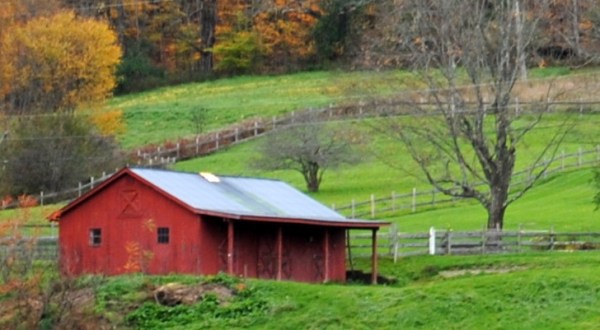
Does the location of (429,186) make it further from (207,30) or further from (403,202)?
(207,30)

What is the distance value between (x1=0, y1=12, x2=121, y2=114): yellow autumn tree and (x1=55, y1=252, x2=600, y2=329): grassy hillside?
4508 cm

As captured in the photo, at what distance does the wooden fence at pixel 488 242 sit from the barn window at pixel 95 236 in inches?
452

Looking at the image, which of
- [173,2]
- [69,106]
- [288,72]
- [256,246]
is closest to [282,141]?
[69,106]

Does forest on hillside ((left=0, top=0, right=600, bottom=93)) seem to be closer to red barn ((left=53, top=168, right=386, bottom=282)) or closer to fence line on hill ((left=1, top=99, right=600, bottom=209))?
fence line on hill ((left=1, top=99, right=600, bottom=209))

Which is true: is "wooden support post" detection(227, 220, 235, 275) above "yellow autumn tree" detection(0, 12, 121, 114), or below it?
below

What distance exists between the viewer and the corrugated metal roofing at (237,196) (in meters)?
46.6

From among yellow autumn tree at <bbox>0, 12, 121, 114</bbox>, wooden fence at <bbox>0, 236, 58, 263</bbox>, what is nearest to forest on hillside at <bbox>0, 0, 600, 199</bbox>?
yellow autumn tree at <bbox>0, 12, 121, 114</bbox>

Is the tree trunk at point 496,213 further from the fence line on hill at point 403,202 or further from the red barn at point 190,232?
the fence line on hill at point 403,202

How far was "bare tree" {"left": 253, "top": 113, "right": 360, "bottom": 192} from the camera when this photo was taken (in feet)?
236

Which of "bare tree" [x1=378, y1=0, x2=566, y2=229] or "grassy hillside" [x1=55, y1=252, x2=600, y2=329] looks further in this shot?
"bare tree" [x1=378, y1=0, x2=566, y2=229]

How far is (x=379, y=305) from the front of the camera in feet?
133

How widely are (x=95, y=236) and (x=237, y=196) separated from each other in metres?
5.41

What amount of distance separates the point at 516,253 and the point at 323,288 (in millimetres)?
11291

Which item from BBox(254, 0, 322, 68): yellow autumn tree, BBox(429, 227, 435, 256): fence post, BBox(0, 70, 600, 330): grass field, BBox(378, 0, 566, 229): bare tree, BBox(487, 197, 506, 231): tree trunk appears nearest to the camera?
BBox(0, 70, 600, 330): grass field
